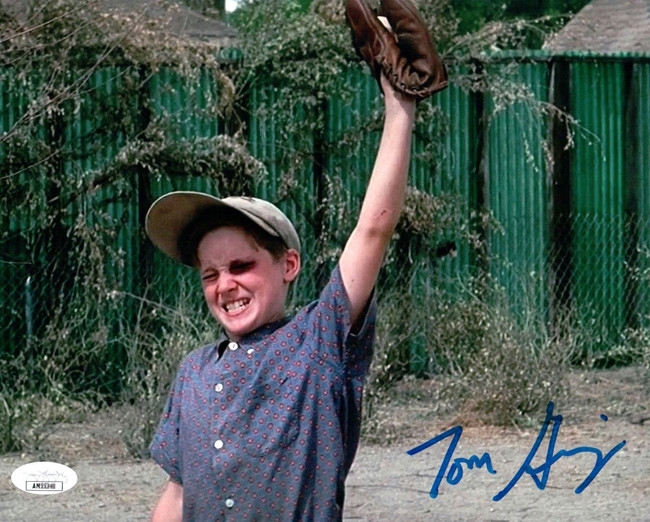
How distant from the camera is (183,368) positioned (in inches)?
115

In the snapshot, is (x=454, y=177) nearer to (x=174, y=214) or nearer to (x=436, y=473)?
(x=436, y=473)

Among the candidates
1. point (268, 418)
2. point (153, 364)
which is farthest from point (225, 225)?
point (153, 364)

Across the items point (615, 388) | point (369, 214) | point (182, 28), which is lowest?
point (615, 388)

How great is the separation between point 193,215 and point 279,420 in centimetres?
51

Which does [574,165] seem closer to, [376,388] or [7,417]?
[376,388]

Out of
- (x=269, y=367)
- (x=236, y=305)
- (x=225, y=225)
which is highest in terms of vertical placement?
(x=225, y=225)

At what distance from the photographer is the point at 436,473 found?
24.0 ft

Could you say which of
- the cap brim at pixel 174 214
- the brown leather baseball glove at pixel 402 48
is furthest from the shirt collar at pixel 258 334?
the brown leather baseball glove at pixel 402 48

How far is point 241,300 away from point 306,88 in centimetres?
708

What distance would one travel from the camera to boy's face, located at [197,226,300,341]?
2.86 meters

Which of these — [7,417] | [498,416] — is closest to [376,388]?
[498,416]

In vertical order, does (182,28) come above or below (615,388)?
above
